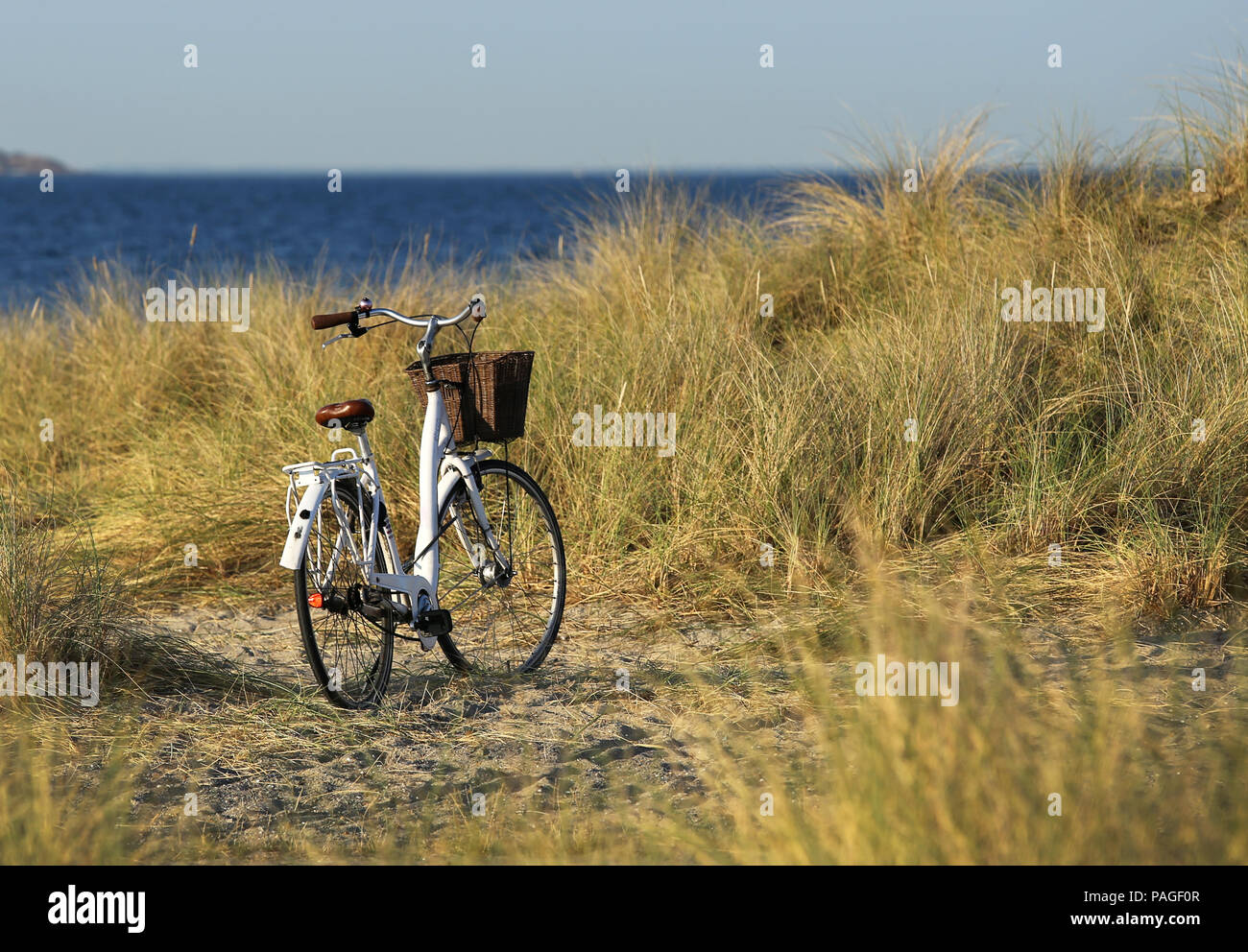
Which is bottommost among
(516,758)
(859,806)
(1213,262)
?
(516,758)

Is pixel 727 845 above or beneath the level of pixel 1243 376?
beneath

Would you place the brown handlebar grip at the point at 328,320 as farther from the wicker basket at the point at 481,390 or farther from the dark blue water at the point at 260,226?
the dark blue water at the point at 260,226

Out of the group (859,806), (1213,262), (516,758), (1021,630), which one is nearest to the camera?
(859,806)

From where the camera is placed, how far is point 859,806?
2674 millimetres

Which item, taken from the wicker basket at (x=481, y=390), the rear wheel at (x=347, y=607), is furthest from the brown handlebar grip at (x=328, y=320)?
the rear wheel at (x=347, y=607)

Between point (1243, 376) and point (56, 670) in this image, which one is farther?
point (1243, 376)

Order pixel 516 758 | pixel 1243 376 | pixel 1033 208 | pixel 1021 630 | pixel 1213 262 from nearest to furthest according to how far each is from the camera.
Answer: pixel 516 758 → pixel 1021 630 → pixel 1243 376 → pixel 1213 262 → pixel 1033 208

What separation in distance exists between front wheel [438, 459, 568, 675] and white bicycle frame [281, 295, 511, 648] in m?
0.04

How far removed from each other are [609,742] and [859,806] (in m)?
1.43

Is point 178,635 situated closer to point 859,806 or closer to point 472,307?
point 472,307

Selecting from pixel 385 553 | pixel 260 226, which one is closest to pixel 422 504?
pixel 385 553

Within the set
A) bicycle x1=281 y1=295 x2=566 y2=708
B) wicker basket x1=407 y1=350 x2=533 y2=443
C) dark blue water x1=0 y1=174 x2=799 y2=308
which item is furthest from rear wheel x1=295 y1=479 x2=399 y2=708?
dark blue water x1=0 y1=174 x2=799 y2=308

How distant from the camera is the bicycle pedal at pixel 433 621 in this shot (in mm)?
4238
